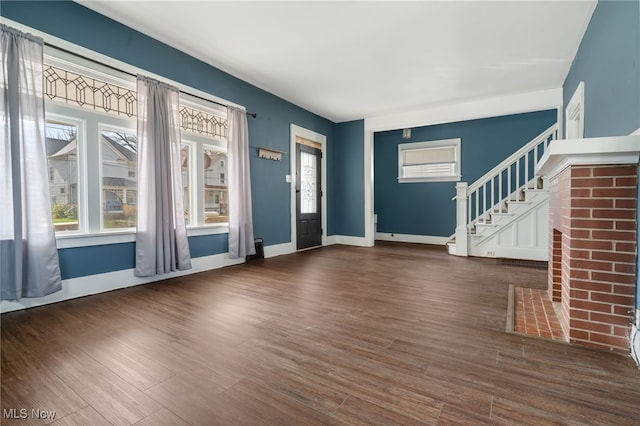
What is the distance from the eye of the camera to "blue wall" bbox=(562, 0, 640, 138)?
1924 millimetres

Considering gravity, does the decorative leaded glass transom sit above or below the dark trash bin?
above

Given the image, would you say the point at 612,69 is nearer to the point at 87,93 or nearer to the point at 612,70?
the point at 612,70

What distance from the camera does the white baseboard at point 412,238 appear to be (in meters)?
6.89

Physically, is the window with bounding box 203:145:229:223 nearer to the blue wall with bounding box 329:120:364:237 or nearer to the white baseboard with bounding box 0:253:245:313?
the white baseboard with bounding box 0:253:245:313

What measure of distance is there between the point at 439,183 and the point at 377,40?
432cm

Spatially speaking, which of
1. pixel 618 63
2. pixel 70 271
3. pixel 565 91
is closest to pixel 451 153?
pixel 565 91

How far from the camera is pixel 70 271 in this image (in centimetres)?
281

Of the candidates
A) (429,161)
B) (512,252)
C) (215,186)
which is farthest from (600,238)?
(429,161)

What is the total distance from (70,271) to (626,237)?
4.31 m

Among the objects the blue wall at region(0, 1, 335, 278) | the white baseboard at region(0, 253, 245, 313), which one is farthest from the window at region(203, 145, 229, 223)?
the white baseboard at region(0, 253, 245, 313)

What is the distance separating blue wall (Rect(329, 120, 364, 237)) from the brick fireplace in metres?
4.75

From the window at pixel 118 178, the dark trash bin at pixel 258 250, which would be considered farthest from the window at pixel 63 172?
the dark trash bin at pixel 258 250

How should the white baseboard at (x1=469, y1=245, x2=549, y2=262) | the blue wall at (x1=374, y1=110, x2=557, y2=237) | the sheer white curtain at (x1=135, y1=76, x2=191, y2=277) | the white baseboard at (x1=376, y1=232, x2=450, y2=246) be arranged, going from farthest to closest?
the white baseboard at (x1=376, y1=232, x2=450, y2=246) → the blue wall at (x1=374, y1=110, x2=557, y2=237) → the white baseboard at (x1=469, y1=245, x2=549, y2=262) → the sheer white curtain at (x1=135, y1=76, x2=191, y2=277)

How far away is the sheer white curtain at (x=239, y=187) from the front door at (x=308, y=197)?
1470 millimetres
